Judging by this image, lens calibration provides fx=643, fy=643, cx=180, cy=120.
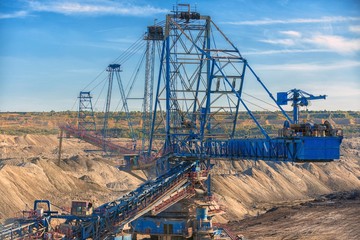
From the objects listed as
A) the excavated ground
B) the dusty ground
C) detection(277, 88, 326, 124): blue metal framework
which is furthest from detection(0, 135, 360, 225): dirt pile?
detection(277, 88, 326, 124): blue metal framework

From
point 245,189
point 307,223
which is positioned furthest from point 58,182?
point 307,223

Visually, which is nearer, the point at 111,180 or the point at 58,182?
the point at 58,182

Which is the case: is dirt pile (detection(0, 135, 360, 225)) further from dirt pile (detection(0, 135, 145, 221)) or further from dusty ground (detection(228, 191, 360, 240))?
dusty ground (detection(228, 191, 360, 240))

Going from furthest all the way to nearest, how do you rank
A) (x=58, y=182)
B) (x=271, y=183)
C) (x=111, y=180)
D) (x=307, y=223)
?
→ (x=271, y=183)
(x=111, y=180)
(x=58, y=182)
(x=307, y=223)

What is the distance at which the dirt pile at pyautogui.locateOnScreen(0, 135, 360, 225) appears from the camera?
77.6 meters

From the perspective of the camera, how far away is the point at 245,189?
100 m

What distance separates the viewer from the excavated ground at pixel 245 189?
7075 centimetres

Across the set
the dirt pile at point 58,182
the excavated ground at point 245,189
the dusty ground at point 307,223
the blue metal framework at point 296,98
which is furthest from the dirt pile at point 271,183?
the blue metal framework at point 296,98

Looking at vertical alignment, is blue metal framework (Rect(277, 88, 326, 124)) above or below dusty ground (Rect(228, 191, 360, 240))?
above

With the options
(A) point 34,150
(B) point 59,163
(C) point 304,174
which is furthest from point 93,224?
(A) point 34,150

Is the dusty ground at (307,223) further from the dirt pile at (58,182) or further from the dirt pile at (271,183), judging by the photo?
the dirt pile at (58,182)

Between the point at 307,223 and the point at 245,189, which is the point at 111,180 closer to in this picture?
the point at 245,189

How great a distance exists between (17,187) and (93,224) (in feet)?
118

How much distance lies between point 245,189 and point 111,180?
2096cm
